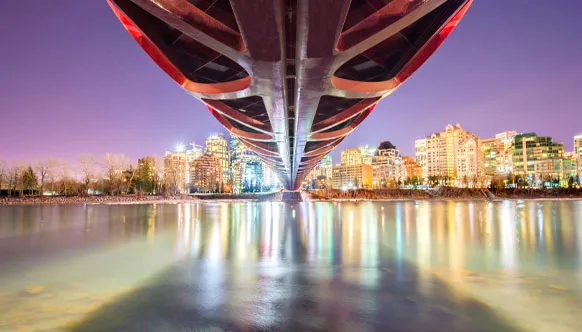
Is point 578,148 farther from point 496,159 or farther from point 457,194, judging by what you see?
point 457,194

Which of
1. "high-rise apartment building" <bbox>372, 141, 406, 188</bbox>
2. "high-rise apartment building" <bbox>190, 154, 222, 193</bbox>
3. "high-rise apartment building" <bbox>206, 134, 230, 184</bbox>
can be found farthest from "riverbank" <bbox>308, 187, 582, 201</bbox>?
"high-rise apartment building" <bbox>206, 134, 230, 184</bbox>

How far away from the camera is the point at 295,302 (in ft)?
17.6

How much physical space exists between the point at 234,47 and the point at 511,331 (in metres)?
9.12

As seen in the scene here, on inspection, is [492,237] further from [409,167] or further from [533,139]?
[409,167]

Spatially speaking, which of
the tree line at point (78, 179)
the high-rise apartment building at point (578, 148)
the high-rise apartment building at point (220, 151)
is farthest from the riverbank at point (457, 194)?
the high-rise apartment building at point (220, 151)

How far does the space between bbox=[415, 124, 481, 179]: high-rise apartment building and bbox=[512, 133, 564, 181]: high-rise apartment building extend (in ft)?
51.3

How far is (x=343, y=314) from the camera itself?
487cm

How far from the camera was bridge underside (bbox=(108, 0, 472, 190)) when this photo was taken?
27.1ft

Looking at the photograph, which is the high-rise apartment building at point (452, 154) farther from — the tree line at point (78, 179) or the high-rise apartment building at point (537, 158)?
the tree line at point (78, 179)

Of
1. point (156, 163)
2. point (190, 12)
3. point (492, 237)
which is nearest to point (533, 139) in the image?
point (156, 163)

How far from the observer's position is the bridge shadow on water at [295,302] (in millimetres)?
4527

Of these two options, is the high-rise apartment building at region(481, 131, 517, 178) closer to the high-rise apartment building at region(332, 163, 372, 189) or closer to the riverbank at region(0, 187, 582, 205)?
the high-rise apartment building at region(332, 163, 372, 189)

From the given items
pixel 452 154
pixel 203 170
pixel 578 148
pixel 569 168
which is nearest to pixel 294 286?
pixel 203 170

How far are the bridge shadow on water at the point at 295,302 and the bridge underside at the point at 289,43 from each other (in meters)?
5.95
